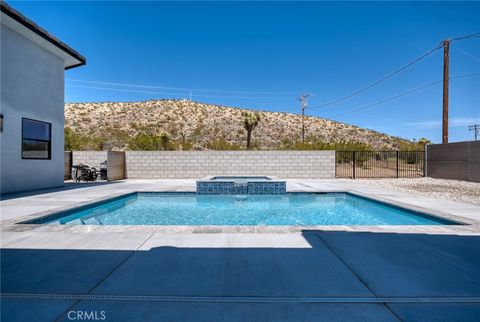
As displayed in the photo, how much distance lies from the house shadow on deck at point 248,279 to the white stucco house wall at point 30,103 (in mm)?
6547

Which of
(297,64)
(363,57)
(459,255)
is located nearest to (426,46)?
(363,57)

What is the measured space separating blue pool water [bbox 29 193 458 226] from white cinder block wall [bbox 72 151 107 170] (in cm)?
730

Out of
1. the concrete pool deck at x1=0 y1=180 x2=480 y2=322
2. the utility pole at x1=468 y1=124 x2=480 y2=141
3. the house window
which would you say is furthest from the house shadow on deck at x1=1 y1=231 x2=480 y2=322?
the utility pole at x1=468 y1=124 x2=480 y2=141

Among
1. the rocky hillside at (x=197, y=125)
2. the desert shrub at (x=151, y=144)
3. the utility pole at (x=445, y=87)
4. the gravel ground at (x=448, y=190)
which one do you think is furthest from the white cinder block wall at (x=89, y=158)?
the utility pole at (x=445, y=87)

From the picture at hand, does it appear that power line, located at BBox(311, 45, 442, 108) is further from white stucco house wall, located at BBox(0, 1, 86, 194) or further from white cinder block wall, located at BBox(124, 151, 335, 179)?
white stucco house wall, located at BBox(0, 1, 86, 194)

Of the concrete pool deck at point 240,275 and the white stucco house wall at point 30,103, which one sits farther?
the white stucco house wall at point 30,103

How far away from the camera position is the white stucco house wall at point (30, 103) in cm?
781

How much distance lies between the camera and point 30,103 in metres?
8.79

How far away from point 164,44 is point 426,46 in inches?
765

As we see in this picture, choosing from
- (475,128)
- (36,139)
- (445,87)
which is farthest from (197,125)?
(475,128)

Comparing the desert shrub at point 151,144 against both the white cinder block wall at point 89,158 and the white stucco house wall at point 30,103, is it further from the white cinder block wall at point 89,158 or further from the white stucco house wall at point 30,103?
the white stucco house wall at point 30,103

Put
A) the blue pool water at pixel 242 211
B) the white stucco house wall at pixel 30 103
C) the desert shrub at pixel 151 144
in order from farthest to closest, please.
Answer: the desert shrub at pixel 151 144, the white stucco house wall at pixel 30 103, the blue pool water at pixel 242 211

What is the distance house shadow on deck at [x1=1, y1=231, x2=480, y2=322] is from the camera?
1956 millimetres

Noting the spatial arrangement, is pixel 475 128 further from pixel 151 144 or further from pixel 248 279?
pixel 248 279
